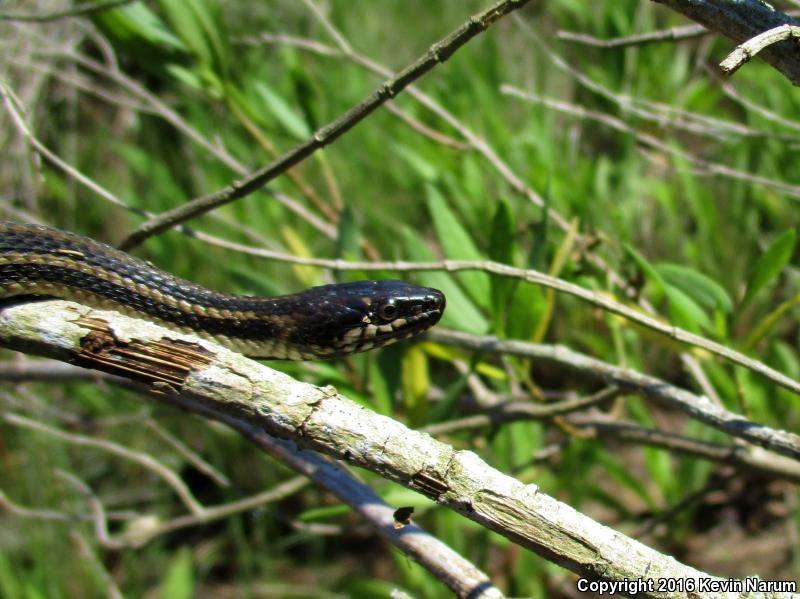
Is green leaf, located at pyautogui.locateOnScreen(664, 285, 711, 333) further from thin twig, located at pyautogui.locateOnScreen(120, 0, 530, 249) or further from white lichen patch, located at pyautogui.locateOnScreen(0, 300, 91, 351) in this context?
white lichen patch, located at pyautogui.locateOnScreen(0, 300, 91, 351)

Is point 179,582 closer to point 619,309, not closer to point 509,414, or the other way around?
point 509,414

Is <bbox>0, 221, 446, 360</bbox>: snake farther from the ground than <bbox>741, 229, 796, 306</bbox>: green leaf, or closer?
closer

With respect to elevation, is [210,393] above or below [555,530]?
above

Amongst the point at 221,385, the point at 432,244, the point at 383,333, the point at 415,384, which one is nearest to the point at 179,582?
the point at 415,384

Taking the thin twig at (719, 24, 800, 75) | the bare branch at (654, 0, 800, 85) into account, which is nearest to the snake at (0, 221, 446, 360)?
the bare branch at (654, 0, 800, 85)

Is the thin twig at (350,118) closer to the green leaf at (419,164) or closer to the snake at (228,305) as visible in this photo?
the snake at (228,305)

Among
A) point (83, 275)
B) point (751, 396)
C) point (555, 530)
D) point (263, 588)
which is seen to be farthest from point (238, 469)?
point (555, 530)

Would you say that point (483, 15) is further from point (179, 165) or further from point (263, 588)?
point (179, 165)
